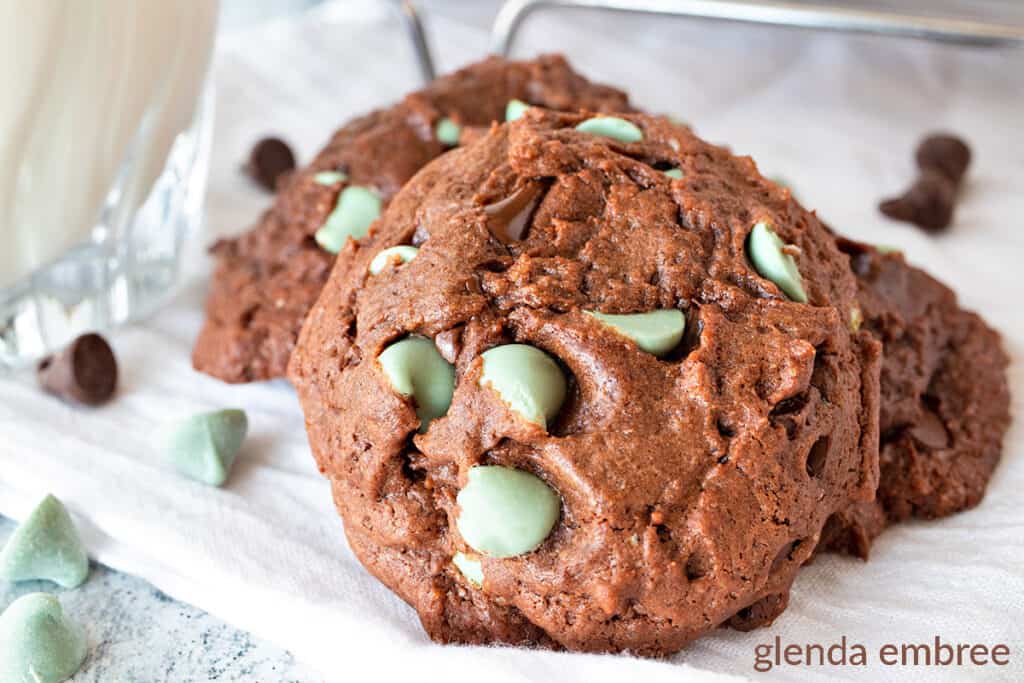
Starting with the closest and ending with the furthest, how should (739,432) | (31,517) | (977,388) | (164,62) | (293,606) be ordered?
(739,432)
(293,606)
(31,517)
(977,388)
(164,62)

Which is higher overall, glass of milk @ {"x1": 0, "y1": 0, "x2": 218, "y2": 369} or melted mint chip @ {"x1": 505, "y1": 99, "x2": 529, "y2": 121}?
melted mint chip @ {"x1": 505, "y1": 99, "x2": 529, "y2": 121}

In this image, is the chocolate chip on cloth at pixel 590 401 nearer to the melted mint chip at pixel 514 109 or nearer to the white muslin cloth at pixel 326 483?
the white muslin cloth at pixel 326 483

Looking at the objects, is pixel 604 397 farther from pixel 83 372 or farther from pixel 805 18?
pixel 805 18

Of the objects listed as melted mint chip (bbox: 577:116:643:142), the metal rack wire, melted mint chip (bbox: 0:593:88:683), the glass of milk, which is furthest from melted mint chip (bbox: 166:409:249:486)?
the metal rack wire

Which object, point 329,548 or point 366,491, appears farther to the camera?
point 329,548

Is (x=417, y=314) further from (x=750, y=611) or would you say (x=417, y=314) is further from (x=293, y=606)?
(x=750, y=611)

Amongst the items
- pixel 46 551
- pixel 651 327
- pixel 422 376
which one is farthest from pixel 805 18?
pixel 46 551

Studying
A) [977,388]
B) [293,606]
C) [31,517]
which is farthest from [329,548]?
[977,388]

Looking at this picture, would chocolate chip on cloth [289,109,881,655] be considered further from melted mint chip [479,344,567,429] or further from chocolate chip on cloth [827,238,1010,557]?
chocolate chip on cloth [827,238,1010,557]
